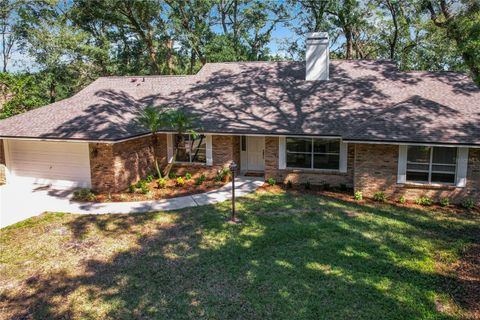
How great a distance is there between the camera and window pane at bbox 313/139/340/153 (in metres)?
13.7

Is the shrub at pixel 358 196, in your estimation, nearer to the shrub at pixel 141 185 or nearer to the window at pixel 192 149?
the window at pixel 192 149

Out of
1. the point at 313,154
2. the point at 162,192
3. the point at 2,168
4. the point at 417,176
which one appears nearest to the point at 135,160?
the point at 162,192

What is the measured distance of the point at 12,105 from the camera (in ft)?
68.7

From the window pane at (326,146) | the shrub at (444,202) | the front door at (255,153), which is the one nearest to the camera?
the shrub at (444,202)

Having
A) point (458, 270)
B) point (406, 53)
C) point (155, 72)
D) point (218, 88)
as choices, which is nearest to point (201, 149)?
point (218, 88)

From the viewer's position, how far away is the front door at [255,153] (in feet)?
52.3

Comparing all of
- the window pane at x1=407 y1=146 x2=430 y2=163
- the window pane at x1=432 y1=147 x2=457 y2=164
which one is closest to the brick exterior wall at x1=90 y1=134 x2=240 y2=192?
the window pane at x1=407 y1=146 x2=430 y2=163

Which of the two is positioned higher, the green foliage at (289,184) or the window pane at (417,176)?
the window pane at (417,176)

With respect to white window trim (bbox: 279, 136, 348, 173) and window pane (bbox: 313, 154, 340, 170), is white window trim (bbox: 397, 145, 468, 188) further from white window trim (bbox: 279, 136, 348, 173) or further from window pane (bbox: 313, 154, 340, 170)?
window pane (bbox: 313, 154, 340, 170)

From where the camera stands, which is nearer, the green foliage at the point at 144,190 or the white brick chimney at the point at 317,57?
the green foliage at the point at 144,190

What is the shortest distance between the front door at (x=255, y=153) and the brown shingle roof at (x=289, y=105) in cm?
139

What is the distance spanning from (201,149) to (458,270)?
10.8 meters

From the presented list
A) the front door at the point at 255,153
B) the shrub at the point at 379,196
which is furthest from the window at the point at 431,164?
the front door at the point at 255,153

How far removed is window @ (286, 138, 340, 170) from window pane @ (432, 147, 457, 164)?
337cm
